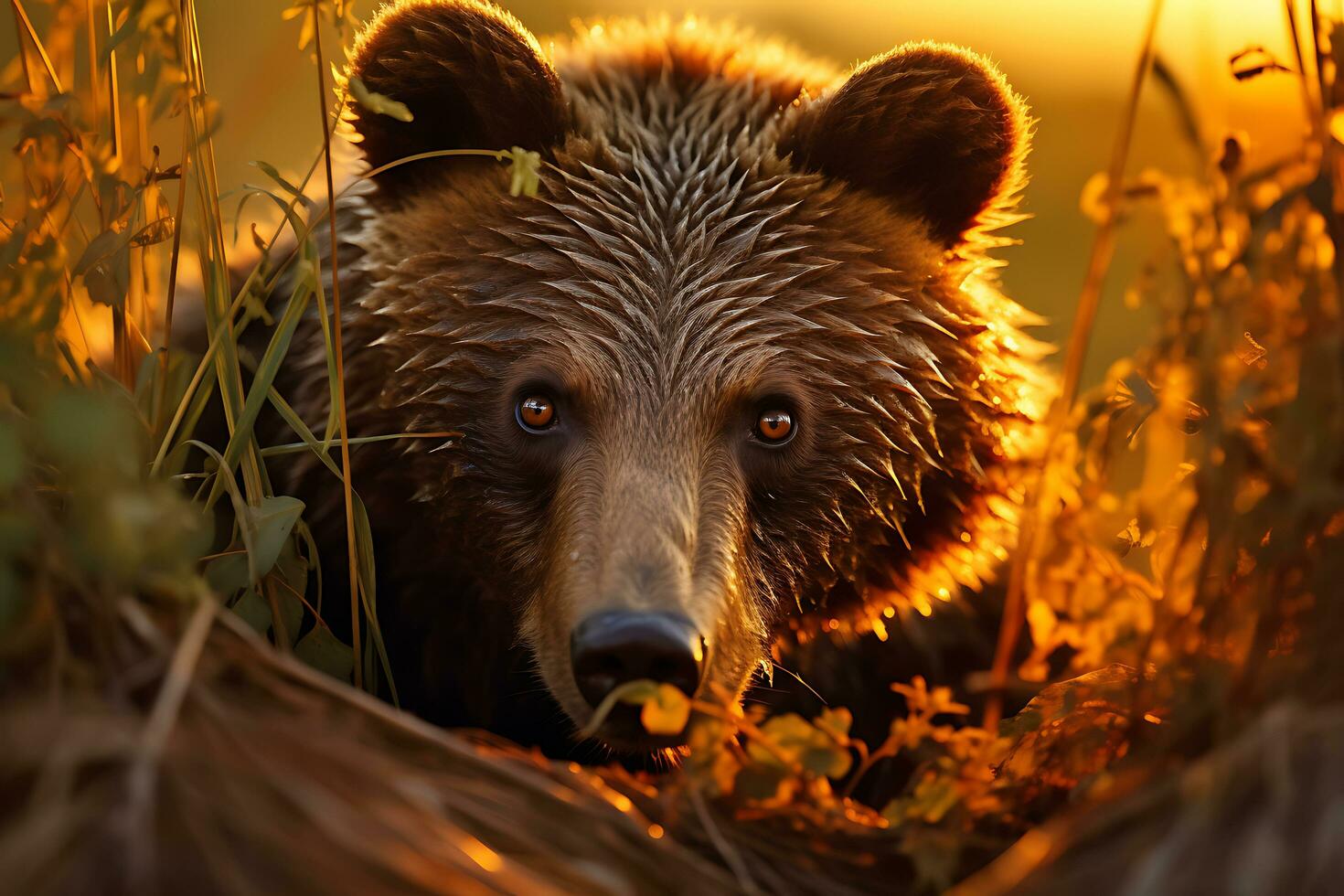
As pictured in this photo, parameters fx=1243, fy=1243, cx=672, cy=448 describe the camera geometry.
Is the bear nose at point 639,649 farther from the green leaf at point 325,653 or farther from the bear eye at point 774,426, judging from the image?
the bear eye at point 774,426

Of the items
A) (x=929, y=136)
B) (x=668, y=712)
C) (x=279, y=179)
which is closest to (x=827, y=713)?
(x=668, y=712)

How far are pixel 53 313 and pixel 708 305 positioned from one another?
1617 mm

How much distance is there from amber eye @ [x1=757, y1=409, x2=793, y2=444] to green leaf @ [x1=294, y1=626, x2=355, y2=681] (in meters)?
1.22

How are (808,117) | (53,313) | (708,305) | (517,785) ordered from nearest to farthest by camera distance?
(517,785) → (53,313) → (708,305) → (808,117)

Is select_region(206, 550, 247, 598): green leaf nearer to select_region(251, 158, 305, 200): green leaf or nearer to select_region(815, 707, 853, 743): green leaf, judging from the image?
select_region(251, 158, 305, 200): green leaf

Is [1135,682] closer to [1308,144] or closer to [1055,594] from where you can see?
[1055,594]

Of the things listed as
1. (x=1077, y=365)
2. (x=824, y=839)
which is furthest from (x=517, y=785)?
(x=1077, y=365)

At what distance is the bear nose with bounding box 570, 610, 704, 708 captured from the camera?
2426 mm

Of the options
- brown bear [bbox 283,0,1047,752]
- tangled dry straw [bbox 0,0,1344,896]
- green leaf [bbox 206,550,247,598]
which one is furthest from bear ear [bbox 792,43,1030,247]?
green leaf [bbox 206,550,247,598]

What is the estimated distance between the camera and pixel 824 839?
6.38 ft

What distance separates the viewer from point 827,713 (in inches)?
80.2

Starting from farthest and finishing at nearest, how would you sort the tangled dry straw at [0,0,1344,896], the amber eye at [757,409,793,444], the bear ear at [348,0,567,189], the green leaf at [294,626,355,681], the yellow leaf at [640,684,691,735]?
1. the amber eye at [757,409,793,444]
2. the bear ear at [348,0,567,189]
3. the green leaf at [294,626,355,681]
4. the yellow leaf at [640,684,691,735]
5. the tangled dry straw at [0,0,1344,896]

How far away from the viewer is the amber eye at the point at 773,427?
322cm

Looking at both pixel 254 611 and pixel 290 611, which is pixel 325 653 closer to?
pixel 290 611
